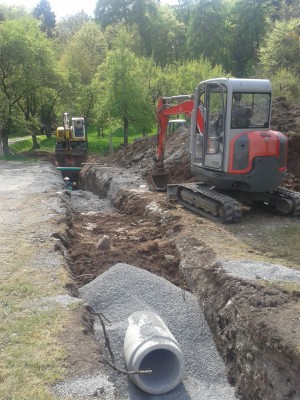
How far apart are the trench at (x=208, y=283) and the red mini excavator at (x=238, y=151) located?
1.34 meters

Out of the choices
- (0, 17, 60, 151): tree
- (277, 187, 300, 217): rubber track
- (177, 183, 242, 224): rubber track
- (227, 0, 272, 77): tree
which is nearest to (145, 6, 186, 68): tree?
(227, 0, 272, 77): tree

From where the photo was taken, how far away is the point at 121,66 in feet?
99.1

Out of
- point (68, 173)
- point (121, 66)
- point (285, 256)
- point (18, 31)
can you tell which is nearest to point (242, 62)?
point (121, 66)

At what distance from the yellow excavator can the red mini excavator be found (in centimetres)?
1520

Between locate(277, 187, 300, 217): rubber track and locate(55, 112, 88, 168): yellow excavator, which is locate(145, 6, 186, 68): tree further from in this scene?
locate(277, 187, 300, 217): rubber track

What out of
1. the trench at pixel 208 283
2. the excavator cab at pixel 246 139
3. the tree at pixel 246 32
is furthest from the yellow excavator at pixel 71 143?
the tree at pixel 246 32

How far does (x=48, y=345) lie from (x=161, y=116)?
32.2ft

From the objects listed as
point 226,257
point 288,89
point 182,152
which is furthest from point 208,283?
point 288,89

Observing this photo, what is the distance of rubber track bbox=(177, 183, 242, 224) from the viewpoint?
36.5ft

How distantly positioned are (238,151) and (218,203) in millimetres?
1387

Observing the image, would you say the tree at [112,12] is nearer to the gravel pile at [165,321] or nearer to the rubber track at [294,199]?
the rubber track at [294,199]

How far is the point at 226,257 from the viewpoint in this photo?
8703mm

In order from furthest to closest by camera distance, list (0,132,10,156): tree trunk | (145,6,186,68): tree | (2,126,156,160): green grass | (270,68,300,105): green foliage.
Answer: (145,6,186,68): tree < (2,126,156,160): green grass < (0,132,10,156): tree trunk < (270,68,300,105): green foliage

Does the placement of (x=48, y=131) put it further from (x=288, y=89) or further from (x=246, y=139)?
(x=246, y=139)
